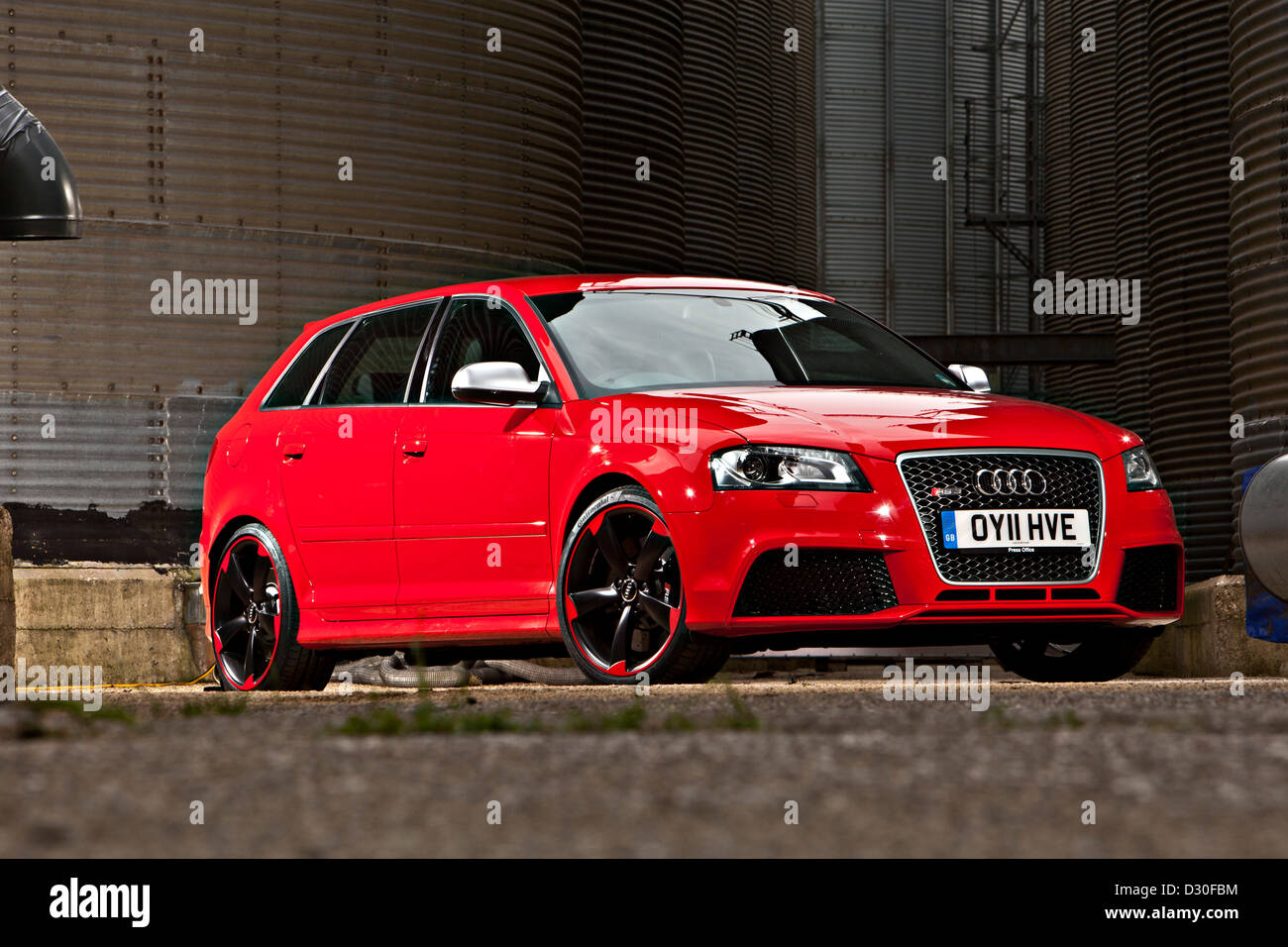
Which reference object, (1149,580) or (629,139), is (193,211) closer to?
(629,139)

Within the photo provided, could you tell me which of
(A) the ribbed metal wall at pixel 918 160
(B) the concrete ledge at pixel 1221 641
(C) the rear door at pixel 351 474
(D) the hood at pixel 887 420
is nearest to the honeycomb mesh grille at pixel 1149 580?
(D) the hood at pixel 887 420

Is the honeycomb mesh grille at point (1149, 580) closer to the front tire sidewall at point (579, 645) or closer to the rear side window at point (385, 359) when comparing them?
the front tire sidewall at point (579, 645)

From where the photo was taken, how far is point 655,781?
3641mm

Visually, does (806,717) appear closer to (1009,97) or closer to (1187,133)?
(1187,133)

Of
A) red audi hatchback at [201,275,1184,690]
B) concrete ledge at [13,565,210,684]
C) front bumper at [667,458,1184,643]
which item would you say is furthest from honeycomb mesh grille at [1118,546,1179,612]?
concrete ledge at [13,565,210,684]

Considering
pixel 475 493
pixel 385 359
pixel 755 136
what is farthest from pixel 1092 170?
pixel 475 493

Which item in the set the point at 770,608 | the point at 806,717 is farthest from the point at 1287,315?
the point at 806,717

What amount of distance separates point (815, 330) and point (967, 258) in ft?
119

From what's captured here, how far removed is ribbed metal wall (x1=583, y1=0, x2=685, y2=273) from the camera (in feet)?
61.5

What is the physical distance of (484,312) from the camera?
27.1 ft

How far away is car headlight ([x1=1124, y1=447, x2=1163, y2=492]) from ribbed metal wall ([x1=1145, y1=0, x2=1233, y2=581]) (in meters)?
11.6

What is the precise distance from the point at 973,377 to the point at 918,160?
117 ft

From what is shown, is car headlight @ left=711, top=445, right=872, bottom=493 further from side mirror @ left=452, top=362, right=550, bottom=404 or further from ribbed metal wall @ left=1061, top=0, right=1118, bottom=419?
ribbed metal wall @ left=1061, top=0, right=1118, bottom=419

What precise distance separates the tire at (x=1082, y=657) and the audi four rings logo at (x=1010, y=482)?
62 cm
